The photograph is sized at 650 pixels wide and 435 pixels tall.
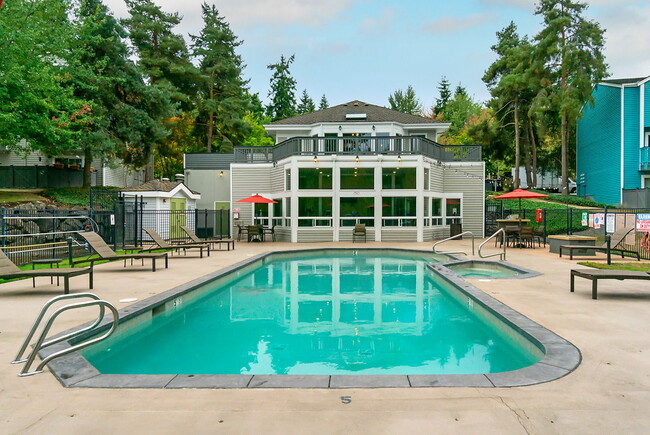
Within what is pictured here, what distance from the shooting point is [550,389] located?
3402mm

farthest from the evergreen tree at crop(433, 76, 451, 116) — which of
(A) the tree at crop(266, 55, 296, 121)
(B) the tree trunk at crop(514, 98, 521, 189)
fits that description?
(B) the tree trunk at crop(514, 98, 521, 189)

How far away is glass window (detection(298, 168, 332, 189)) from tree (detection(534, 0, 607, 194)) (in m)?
17.5

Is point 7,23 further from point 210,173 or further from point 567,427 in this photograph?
point 567,427

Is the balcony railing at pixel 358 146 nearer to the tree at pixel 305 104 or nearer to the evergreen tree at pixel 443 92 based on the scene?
the tree at pixel 305 104

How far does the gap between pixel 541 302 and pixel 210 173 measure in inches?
903

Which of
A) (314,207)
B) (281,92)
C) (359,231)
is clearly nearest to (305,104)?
(281,92)

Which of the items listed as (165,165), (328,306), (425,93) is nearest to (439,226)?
(328,306)

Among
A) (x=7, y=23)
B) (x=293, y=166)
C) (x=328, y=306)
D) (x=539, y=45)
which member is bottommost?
(x=328, y=306)

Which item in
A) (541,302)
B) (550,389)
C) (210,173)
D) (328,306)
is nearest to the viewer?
(550,389)

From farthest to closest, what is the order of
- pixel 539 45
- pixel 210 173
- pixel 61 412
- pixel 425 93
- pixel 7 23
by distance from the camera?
pixel 425 93, pixel 539 45, pixel 210 173, pixel 7 23, pixel 61 412

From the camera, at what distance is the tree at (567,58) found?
27.9m

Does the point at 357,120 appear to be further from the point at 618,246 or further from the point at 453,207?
the point at 618,246

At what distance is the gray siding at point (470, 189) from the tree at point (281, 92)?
3489 cm

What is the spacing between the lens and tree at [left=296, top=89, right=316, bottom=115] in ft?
199
